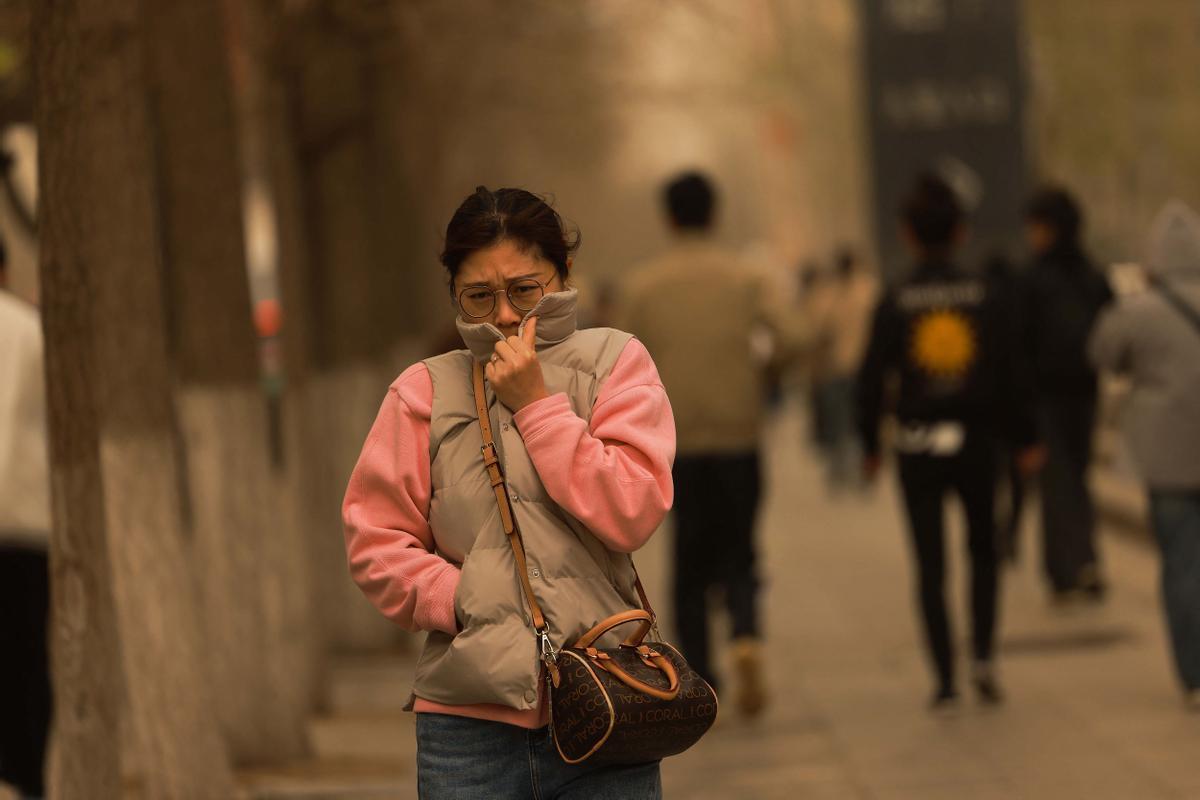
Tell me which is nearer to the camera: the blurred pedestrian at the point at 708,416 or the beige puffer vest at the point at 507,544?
the beige puffer vest at the point at 507,544

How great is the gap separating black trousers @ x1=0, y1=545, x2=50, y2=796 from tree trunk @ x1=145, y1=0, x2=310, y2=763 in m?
1.76

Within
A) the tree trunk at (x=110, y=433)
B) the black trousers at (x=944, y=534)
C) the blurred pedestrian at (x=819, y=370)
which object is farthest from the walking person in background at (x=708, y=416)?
the blurred pedestrian at (x=819, y=370)

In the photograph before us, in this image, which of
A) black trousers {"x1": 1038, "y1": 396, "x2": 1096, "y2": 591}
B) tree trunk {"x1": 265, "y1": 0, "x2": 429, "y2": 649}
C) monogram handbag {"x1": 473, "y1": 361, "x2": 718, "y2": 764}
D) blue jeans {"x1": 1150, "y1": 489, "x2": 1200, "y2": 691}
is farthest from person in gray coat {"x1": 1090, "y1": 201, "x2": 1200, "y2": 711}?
monogram handbag {"x1": 473, "y1": 361, "x2": 718, "y2": 764}

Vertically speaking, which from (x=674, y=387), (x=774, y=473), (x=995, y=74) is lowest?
(x=774, y=473)

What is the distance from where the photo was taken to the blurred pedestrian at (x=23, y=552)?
6484 mm

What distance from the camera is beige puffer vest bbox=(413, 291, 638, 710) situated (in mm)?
3803

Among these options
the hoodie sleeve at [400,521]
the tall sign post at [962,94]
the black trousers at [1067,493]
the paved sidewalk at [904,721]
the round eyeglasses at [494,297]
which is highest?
the tall sign post at [962,94]

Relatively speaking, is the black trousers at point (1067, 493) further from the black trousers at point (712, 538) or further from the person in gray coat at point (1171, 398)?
the person in gray coat at point (1171, 398)

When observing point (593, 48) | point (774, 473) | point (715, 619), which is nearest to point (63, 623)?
point (715, 619)

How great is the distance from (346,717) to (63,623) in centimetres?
476

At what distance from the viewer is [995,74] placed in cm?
1488

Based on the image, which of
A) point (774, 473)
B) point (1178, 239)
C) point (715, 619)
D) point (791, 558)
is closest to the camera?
point (1178, 239)

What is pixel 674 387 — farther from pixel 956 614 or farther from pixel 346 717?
pixel 956 614

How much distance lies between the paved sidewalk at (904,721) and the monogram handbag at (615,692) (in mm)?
3749
